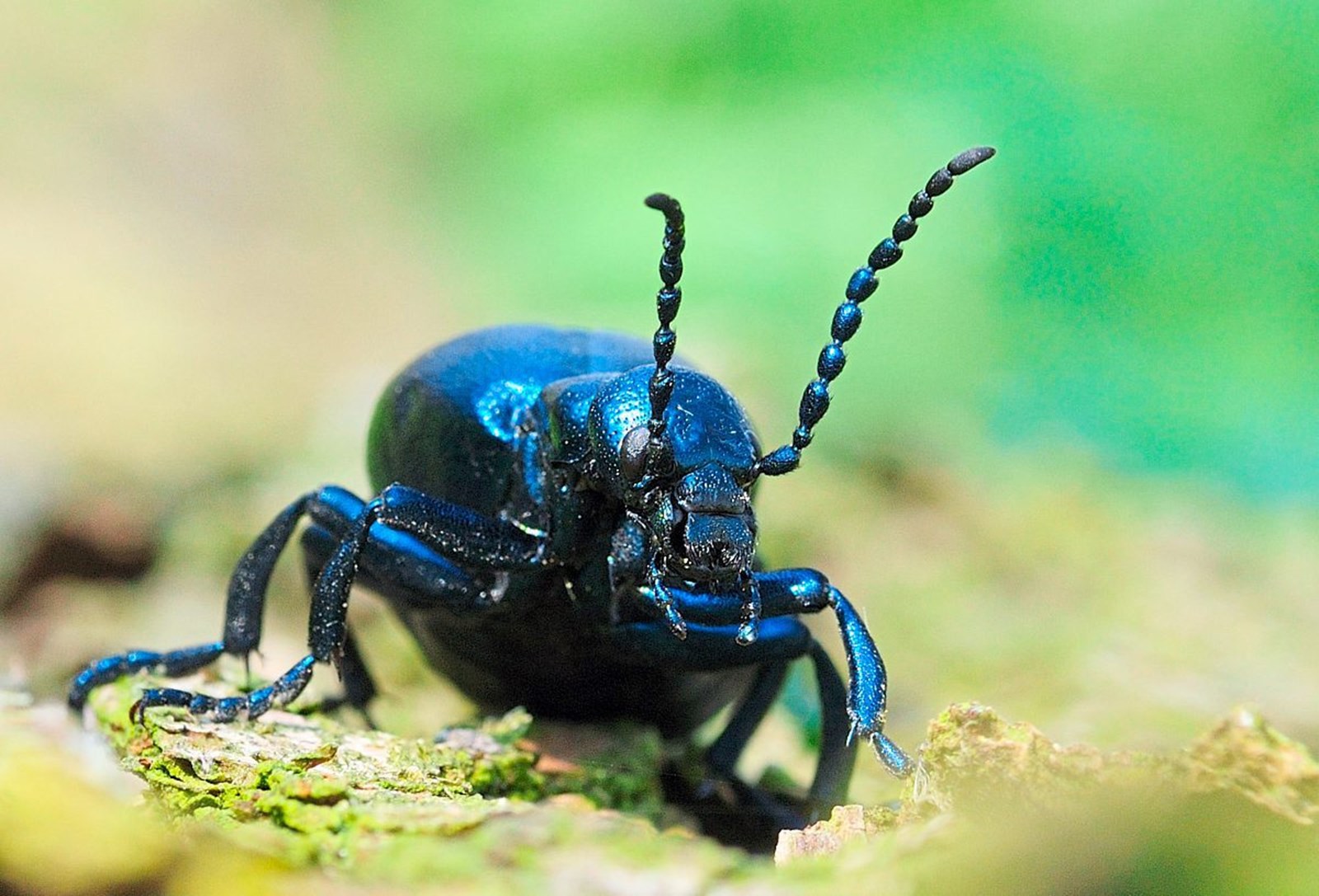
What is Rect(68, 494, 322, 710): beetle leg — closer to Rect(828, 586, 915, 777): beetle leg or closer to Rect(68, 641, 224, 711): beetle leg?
Rect(68, 641, 224, 711): beetle leg

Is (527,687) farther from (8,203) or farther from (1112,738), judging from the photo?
(8,203)

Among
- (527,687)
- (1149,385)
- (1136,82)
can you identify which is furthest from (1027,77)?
(527,687)

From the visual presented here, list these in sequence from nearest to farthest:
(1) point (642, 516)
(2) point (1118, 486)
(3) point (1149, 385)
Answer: (1) point (642, 516), (2) point (1118, 486), (3) point (1149, 385)

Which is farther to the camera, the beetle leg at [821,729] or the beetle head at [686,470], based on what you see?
the beetle leg at [821,729]

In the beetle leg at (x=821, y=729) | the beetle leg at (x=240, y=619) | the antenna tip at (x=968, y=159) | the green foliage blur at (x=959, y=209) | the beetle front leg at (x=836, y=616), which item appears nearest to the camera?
the antenna tip at (x=968, y=159)

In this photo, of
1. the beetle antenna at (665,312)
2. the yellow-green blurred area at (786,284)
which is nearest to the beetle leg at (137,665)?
the yellow-green blurred area at (786,284)

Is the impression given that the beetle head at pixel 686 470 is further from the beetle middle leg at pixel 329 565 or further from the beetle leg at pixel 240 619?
the beetle leg at pixel 240 619

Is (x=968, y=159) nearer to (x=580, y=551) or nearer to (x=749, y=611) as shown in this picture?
(x=749, y=611)
